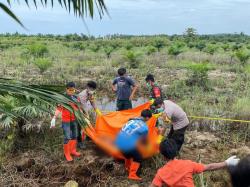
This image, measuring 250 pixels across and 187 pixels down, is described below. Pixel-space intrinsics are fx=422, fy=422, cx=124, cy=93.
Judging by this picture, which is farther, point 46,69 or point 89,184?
Answer: point 46,69

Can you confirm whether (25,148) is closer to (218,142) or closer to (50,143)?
(50,143)

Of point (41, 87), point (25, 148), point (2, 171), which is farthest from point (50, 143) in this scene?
point (41, 87)

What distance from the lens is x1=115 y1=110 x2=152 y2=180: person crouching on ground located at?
Answer: 5.26m

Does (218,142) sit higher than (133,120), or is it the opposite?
(133,120)

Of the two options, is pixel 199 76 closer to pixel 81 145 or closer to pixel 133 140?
pixel 81 145

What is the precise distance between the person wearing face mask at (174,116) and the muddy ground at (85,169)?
0.40 metres

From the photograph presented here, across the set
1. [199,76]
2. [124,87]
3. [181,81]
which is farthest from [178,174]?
[199,76]

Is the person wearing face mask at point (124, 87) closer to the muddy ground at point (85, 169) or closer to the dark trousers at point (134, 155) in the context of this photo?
the muddy ground at point (85, 169)

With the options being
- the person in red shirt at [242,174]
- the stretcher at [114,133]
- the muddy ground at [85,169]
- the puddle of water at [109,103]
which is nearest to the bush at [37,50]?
the puddle of water at [109,103]

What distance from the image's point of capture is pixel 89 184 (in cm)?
552

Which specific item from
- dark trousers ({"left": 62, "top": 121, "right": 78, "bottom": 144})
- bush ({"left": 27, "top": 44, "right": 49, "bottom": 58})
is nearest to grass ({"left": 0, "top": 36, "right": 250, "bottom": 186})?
bush ({"left": 27, "top": 44, "right": 49, "bottom": 58})

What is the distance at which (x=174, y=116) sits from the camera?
18.5 ft

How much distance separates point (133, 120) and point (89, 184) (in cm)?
103

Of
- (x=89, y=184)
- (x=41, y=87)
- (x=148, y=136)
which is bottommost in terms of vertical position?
(x=89, y=184)
